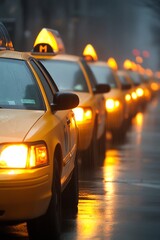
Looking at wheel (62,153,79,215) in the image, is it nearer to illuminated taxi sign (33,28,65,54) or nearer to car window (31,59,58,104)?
car window (31,59,58,104)

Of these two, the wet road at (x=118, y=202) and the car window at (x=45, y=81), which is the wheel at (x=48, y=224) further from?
the car window at (x=45, y=81)

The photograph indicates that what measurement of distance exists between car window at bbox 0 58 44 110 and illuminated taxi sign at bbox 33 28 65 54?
573 cm

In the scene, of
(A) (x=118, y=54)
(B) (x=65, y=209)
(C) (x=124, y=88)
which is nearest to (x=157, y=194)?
(B) (x=65, y=209)

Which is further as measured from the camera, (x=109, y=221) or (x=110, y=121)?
(x=110, y=121)

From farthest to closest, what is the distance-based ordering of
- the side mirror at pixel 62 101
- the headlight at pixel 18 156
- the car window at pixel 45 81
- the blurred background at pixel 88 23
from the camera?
the blurred background at pixel 88 23 < the car window at pixel 45 81 < the side mirror at pixel 62 101 < the headlight at pixel 18 156

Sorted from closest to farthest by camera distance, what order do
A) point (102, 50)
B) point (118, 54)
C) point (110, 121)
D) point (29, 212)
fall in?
point (29, 212) < point (110, 121) < point (102, 50) < point (118, 54)

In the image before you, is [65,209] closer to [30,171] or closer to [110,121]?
[30,171]

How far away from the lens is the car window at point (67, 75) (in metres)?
15.1

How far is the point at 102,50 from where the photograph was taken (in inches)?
2805

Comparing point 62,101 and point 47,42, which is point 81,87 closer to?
point 47,42

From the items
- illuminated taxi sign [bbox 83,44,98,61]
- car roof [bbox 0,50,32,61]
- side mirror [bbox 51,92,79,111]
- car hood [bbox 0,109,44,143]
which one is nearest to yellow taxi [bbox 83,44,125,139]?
illuminated taxi sign [bbox 83,44,98,61]

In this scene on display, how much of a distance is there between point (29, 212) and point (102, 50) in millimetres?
64067

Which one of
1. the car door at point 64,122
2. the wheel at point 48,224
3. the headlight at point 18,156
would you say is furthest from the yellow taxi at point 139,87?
the headlight at point 18,156

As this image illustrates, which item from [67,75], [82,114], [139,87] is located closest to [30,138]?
[82,114]
